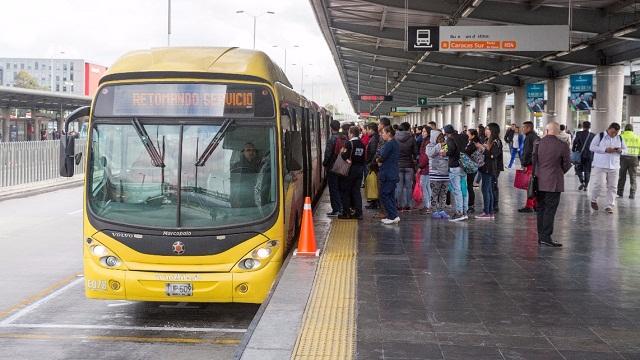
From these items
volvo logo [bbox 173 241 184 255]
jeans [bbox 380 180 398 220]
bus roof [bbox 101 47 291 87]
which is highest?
bus roof [bbox 101 47 291 87]

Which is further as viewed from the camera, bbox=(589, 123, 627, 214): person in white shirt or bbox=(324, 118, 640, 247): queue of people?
bbox=(589, 123, 627, 214): person in white shirt

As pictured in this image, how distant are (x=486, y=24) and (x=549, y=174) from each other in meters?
15.9

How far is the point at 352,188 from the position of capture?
12.5m

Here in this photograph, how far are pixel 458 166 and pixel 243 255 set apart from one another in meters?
6.47

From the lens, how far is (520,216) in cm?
1373

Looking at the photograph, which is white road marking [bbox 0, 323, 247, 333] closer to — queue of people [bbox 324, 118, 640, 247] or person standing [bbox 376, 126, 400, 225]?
queue of people [bbox 324, 118, 640, 247]

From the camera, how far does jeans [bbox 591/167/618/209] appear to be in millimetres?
14336

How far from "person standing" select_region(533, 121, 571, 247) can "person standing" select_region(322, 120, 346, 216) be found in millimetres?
3841

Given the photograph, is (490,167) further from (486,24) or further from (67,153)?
(486,24)

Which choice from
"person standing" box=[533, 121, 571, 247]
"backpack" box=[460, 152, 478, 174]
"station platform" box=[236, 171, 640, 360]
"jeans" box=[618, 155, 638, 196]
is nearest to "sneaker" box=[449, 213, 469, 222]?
"backpack" box=[460, 152, 478, 174]

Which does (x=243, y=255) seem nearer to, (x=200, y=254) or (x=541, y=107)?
(x=200, y=254)

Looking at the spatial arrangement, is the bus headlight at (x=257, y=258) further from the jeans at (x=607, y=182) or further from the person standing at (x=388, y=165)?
the jeans at (x=607, y=182)

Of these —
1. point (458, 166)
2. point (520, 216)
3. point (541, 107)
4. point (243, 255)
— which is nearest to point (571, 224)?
point (520, 216)

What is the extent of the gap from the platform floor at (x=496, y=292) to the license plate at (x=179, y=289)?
5.39ft
